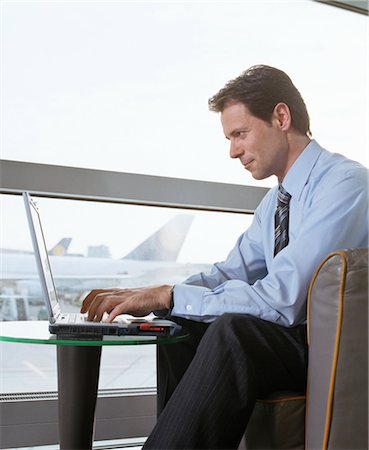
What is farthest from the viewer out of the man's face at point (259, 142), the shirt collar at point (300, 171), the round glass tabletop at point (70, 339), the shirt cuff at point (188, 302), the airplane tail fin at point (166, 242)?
the airplane tail fin at point (166, 242)

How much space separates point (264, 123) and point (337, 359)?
0.93 meters

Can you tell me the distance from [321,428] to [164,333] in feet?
1.48

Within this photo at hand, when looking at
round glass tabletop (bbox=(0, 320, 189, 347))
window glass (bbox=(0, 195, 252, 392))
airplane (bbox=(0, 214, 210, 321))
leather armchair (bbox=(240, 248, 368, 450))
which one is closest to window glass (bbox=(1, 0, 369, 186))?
window glass (bbox=(0, 195, 252, 392))

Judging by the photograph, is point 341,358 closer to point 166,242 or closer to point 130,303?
point 130,303

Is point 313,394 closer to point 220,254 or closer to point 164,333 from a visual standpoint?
point 164,333

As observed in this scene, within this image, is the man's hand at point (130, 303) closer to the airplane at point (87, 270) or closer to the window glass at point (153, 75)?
Result: the airplane at point (87, 270)

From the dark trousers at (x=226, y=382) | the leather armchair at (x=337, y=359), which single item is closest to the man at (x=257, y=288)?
the dark trousers at (x=226, y=382)

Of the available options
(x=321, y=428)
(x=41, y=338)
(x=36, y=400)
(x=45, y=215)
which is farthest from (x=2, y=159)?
(x=321, y=428)

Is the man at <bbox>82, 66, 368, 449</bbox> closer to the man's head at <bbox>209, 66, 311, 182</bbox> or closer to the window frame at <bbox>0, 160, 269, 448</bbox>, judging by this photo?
the man's head at <bbox>209, 66, 311, 182</bbox>

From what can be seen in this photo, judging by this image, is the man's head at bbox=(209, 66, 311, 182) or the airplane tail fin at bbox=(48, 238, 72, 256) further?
the airplane tail fin at bbox=(48, 238, 72, 256)

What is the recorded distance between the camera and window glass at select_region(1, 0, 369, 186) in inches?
105

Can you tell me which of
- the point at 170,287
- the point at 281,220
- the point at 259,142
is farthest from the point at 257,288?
the point at 259,142

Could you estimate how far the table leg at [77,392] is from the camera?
5.90 ft

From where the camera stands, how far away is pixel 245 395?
1.48m
